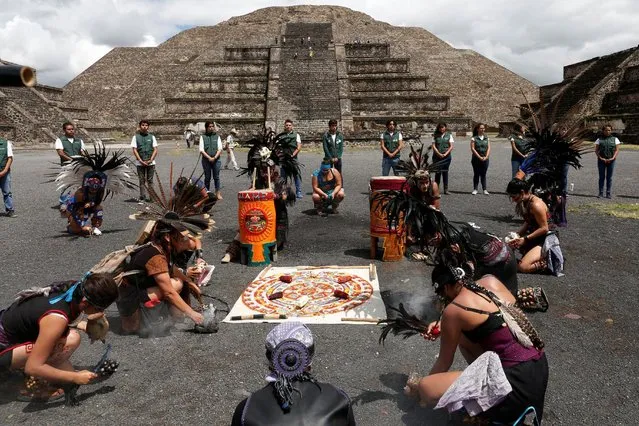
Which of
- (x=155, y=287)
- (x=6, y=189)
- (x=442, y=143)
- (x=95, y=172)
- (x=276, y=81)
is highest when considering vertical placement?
(x=276, y=81)

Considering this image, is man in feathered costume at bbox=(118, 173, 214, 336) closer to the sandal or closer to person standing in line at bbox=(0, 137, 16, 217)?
the sandal

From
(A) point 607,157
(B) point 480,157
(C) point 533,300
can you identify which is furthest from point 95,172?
(A) point 607,157

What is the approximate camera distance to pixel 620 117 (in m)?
25.4

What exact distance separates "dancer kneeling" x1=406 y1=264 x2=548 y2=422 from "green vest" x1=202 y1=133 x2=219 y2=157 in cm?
925

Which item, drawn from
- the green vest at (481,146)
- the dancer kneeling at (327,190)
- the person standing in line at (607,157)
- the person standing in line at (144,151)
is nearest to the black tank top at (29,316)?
the dancer kneeling at (327,190)

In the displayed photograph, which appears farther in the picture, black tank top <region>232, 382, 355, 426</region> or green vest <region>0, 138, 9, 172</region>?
green vest <region>0, 138, 9, 172</region>

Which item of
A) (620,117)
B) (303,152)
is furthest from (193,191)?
(620,117)

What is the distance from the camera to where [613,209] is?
10.1m

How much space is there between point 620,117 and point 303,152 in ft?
54.3

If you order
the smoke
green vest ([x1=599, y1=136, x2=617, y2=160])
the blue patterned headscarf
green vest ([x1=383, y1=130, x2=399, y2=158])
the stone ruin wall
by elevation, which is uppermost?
the stone ruin wall

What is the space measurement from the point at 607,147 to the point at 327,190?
694 cm

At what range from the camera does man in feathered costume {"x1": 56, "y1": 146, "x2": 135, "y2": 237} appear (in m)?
8.54

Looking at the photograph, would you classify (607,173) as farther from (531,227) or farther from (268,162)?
(268,162)

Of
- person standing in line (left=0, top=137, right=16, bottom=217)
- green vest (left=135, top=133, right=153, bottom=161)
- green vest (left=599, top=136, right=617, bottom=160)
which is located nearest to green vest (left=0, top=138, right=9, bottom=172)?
person standing in line (left=0, top=137, right=16, bottom=217)
